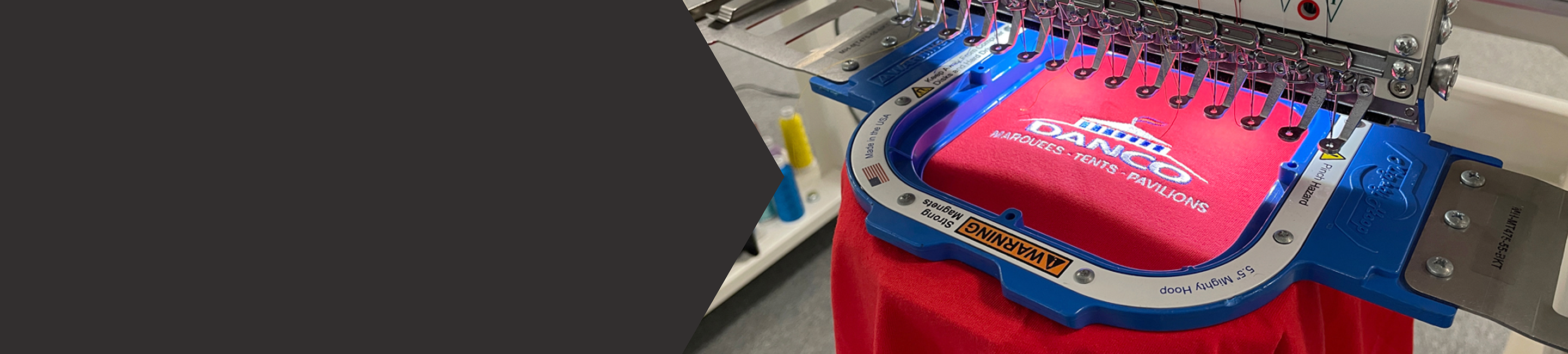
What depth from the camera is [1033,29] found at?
1.41m

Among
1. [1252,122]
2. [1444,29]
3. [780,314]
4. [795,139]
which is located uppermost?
[1444,29]

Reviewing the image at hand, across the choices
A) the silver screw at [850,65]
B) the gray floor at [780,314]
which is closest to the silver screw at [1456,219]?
the silver screw at [850,65]

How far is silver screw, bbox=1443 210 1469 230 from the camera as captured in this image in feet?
3.17

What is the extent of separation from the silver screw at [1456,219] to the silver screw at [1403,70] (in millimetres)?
158

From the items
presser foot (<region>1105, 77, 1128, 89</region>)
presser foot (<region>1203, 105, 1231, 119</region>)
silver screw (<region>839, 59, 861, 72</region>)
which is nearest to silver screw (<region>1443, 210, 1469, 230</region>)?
presser foot (<region>1203, 105, 1231, 119</region>)

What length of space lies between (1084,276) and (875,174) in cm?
29

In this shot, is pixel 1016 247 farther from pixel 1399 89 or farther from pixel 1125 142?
pixel 1399 89

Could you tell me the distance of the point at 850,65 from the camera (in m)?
Answer: 1.36

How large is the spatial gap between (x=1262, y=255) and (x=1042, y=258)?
0.70 feet

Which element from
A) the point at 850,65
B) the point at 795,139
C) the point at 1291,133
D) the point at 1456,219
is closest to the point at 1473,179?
the point at 1456,219

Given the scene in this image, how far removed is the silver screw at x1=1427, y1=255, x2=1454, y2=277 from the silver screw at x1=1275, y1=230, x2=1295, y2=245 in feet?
0.38

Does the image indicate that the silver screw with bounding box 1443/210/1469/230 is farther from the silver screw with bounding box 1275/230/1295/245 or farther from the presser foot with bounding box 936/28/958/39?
the presser foot with bounding box 936/28/958/39

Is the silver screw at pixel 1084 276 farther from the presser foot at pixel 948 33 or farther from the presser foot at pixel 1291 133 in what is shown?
the presser foot at pixel 948 33

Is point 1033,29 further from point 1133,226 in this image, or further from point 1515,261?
point 1515,261
